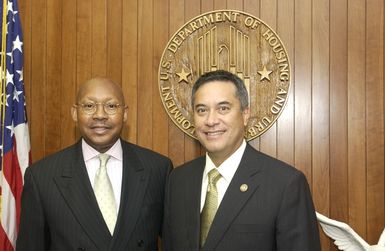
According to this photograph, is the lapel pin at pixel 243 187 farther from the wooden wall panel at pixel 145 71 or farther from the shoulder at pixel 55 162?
the wooden wall panel at pixel 145 71

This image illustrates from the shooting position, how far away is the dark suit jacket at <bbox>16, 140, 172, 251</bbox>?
6.39 ft

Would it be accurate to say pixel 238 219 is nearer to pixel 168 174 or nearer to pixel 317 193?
pixel 168 174

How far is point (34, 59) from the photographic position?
302 cm

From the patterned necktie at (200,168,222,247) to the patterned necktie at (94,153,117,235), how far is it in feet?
1.57

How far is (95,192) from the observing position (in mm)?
2027

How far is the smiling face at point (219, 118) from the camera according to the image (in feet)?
5.83

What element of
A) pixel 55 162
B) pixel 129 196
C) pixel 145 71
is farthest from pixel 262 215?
pixel 145 71

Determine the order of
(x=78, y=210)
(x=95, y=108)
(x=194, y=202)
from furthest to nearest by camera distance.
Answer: (x=95, y=108)
(x=78, y=210)
(x=194, y=202)

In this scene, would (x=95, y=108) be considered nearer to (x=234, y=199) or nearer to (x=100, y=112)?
(x=100, y=112)

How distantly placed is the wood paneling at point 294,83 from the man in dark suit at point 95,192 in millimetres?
778

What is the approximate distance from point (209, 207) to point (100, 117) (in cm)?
69

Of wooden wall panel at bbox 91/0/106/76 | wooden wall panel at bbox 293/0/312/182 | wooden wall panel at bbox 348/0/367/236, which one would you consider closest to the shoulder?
Answer: wooden wall panel at bbox 91/0/106/76

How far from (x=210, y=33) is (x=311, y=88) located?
2.45 feet

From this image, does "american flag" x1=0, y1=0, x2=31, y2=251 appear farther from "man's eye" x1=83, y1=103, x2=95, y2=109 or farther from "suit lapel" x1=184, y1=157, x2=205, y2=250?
"suit lapel" x1=184, y1=157, x2=205, y2=250
